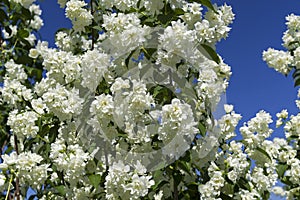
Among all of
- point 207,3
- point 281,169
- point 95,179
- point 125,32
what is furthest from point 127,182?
point 281,169

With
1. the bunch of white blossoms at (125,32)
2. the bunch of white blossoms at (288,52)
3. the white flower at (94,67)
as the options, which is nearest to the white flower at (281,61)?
the bunch of white blossoms at (288,52)

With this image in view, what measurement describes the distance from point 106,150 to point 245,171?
1110 millimetres

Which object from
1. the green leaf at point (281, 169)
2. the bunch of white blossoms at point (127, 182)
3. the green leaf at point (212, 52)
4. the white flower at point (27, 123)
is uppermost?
the green leaf at point (281, 169)

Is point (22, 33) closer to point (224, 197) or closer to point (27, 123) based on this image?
point (27, 123)

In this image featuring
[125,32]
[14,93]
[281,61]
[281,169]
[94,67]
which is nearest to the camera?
[125,32]

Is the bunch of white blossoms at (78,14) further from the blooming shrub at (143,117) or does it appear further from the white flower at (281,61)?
the white flower at (281,61)

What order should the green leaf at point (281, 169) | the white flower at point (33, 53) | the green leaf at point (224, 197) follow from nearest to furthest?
the green leaf at point (224, 197), the green leaf at point (281, 169), the white flower at point (33, 53)

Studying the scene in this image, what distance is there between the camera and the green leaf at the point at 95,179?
2850 mm

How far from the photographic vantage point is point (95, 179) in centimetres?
290

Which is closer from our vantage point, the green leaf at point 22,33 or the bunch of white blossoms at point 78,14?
the bunch of white blossoms at point 78,14

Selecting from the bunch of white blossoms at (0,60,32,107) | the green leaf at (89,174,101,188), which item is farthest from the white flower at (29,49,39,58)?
the green leaf at (89,174,101,188)

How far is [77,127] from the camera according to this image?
3082mm

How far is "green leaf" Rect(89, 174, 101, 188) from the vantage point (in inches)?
112

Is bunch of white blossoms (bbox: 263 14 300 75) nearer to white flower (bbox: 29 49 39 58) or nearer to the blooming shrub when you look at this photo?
the blooming shrub
